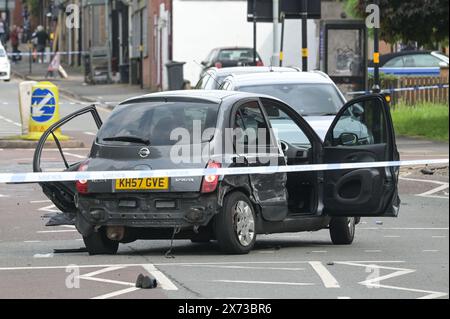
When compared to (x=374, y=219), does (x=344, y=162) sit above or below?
above

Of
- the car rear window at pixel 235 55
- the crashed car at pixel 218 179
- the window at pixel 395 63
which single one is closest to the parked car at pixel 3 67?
the car rear window at pixel 235 55

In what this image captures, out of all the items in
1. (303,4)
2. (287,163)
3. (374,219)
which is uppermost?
(303,4)

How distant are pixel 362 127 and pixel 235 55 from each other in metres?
29.1

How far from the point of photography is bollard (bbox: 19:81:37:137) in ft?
88.4

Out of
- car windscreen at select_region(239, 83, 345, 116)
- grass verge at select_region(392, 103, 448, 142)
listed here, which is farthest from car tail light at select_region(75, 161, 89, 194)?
grass verge at select_region(392, 103, 448, 142)

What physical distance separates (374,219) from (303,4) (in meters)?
9.28

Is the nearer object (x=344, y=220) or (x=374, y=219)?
(x=344, y=220)

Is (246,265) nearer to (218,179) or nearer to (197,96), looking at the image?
(218,179)

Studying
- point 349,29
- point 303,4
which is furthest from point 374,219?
point 349,29

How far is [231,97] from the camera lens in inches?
522

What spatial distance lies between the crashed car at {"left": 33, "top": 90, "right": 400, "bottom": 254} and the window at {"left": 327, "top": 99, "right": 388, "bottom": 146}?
0.01 metres

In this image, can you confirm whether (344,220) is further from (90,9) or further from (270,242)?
(90,9)

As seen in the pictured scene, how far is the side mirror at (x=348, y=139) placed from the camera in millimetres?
13602

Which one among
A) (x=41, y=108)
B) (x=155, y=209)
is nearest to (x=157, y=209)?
(x=155, y=209)
